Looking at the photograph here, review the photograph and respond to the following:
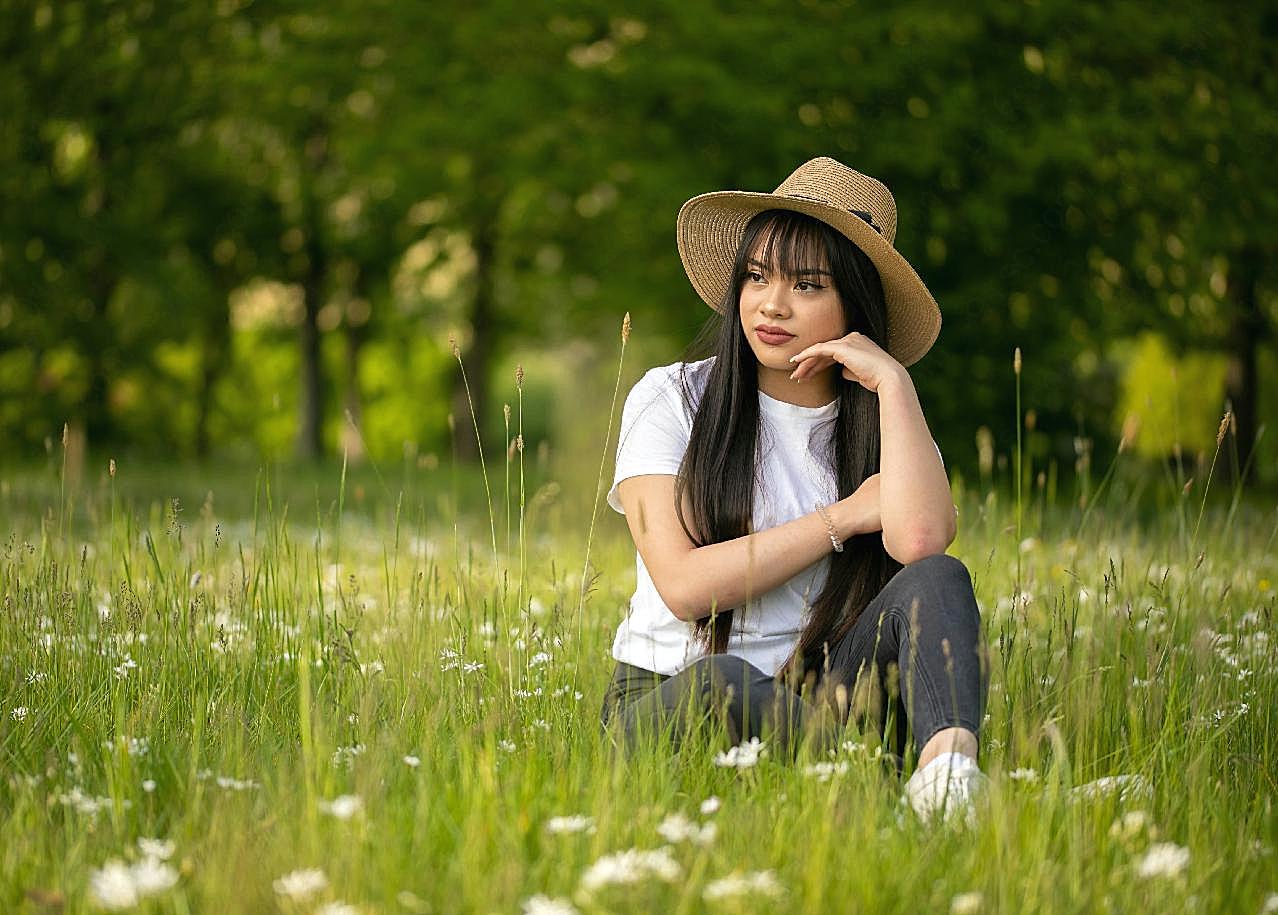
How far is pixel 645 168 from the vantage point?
11.3m

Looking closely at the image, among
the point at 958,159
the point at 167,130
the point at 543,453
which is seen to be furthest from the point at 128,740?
the point at 167,130

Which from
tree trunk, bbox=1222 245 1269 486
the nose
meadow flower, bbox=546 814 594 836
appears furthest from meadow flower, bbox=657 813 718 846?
tree trunk, bbox=1222 245 1269 486

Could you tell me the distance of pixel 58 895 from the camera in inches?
80.6

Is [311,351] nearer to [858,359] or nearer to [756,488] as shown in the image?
[756,488]

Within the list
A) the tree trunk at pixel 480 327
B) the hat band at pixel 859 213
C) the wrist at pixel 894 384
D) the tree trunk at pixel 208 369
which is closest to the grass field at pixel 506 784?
the wrist at pixel 894 384

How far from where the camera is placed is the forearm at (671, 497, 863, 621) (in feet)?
10.1

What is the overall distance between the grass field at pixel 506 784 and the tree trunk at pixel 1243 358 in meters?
10.5

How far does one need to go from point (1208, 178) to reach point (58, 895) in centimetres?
1081

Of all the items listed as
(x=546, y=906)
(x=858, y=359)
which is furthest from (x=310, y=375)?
(x=546, y=906)

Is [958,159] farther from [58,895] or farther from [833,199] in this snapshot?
[58,895]

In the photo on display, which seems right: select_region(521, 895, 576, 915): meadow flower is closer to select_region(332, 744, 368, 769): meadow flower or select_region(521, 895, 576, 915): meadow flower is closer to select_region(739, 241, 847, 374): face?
select_region(332, 744, 368, 769): meadow flower

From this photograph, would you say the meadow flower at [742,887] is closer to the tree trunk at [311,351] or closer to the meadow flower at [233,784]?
the meadow flower at [233,784]

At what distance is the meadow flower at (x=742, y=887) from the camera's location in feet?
6.48

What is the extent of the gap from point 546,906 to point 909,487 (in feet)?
4.84
